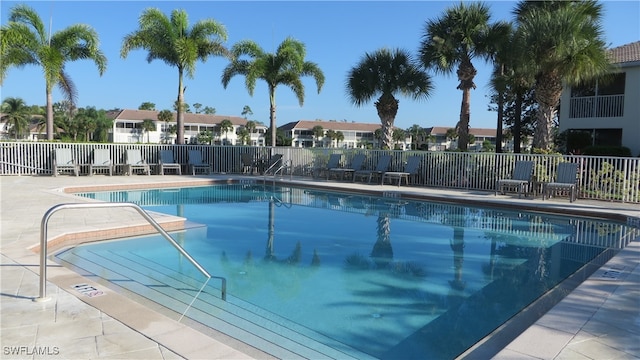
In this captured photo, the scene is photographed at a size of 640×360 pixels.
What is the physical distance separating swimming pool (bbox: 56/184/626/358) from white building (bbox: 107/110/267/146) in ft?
210

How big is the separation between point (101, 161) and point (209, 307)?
14497 millimetres

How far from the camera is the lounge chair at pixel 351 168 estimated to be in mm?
16828

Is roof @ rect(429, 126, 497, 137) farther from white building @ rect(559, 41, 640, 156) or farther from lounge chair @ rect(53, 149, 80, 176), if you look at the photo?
lounge chair @ rect(53, 149, 80, 176)

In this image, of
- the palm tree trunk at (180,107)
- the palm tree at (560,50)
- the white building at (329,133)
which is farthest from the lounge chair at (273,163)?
the white building at (329,133)

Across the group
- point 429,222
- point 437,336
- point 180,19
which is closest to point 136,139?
point 180,19

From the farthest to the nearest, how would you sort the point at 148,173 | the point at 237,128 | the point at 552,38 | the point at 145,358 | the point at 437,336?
the point at 237,128
the point at 148,173
the point at 552,38
the point at 437,336
the point at 145,358

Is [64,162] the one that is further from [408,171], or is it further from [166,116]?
[166,116]

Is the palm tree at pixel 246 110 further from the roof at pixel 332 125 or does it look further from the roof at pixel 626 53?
the roof at pixel 626 53

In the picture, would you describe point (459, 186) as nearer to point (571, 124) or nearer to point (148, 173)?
point (571, 124)

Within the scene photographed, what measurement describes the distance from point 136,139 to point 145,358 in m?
76.3

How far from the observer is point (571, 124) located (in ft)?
66.1

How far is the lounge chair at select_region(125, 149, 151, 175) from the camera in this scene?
1738 centimetres

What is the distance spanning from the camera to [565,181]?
12.0 m

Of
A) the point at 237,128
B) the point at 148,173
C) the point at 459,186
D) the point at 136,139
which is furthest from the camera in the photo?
the point at 237,128
